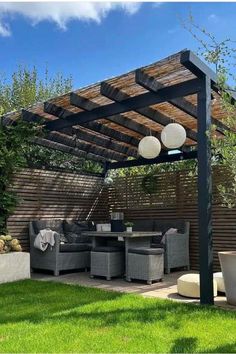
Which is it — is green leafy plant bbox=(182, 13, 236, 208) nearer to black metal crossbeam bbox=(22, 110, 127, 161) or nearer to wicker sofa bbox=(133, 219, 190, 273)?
wicker sofa bbox=(133, 219, 190, 273)

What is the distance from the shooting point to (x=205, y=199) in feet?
17.2

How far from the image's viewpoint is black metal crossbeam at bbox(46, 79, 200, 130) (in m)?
5.90

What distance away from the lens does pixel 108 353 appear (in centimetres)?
332

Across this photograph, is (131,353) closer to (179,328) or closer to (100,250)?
(179,328)

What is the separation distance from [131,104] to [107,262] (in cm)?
275

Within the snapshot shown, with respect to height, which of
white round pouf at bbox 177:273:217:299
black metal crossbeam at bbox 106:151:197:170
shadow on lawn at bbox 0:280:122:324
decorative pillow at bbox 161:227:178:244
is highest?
black metal crossbeam at bbox 106:151:197:170

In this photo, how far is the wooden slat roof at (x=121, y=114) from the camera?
19.2 feet

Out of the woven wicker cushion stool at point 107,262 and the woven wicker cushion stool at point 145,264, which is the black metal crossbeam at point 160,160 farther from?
the woven wicker cushion stool at point 145,264

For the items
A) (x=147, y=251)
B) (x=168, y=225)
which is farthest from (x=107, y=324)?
(x=168, y=225)

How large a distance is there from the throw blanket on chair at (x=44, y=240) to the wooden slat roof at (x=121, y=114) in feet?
6.91

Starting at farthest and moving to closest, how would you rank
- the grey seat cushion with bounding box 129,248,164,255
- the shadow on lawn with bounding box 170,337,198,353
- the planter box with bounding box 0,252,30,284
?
the planter box with bounding box 0,252,30,284, the grey seat cushion with bounding box 129,248,164,255, the shadow on lawn with bounding box 170,337,198,353

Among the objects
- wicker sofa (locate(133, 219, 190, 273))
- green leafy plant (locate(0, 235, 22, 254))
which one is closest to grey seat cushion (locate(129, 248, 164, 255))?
wicker sofa (locate(133, 219, 190, 273))

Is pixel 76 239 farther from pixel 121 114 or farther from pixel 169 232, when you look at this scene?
pixel 121 114

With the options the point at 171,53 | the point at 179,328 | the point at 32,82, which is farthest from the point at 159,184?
the point at 32,82
